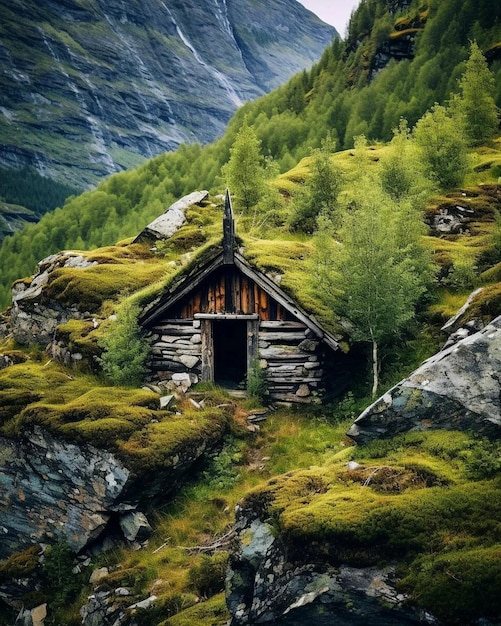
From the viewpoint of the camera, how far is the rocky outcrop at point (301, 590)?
608 centimetres

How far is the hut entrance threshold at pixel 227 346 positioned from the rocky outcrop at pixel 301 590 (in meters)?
7.75

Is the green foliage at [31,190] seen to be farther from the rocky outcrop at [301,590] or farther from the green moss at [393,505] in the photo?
the rocky outcrop at [301,590]

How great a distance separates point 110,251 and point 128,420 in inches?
424

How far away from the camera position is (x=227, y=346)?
62.3ft

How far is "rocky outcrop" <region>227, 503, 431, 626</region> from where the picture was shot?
20.0ft

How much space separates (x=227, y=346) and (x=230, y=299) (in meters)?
3.95

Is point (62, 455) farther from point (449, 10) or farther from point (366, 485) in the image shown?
point (449, 10)

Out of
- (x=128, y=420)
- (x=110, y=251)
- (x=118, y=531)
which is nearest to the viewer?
(x=118, y=531)

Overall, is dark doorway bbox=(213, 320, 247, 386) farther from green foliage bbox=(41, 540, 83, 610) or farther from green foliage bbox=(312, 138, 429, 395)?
green foliage bbox=(41, 540, 83, 610)

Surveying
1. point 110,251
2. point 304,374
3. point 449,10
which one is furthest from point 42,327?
point 449,10

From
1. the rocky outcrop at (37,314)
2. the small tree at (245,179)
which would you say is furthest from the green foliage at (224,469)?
the small tree at (245,179)

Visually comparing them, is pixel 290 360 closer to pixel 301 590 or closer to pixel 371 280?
pixel 371 280

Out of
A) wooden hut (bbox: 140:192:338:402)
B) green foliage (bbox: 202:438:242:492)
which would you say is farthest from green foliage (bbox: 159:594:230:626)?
wooden hut (bbox: 140:192:338:402)

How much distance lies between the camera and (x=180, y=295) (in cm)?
1513
